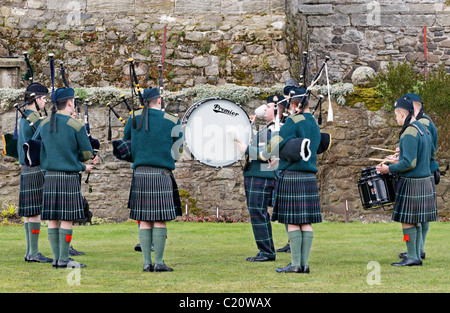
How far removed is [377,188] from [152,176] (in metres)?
2.36

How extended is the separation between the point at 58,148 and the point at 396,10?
35.8 ft

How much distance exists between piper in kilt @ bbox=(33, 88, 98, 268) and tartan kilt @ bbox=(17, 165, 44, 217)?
856 millimetres

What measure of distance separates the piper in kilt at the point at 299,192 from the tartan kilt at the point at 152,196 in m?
0.97

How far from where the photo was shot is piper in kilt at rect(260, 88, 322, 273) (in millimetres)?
6508

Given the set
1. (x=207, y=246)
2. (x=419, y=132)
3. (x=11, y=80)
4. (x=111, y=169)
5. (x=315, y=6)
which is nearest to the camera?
(x=419, y=132)

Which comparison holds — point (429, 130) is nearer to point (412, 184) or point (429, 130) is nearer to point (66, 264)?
point (412, 184)

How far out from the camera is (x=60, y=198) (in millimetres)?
6812

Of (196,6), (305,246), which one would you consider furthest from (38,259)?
(196,6)

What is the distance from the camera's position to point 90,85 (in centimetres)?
1408

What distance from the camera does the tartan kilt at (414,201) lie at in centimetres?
714

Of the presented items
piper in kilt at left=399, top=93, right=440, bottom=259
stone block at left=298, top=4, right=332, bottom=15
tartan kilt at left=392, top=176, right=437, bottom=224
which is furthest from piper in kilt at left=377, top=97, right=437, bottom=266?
stone block at left=298, top=4, right=332, bottom=15

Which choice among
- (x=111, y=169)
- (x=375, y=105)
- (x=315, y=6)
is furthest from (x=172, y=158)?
(x=315, y=6)

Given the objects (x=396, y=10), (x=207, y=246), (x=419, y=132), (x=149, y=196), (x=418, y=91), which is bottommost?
(x=207, y=246)

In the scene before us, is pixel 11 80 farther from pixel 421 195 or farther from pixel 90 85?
pixel 421 195
